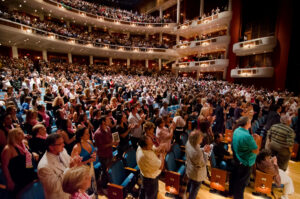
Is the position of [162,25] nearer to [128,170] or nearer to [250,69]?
[250,69]

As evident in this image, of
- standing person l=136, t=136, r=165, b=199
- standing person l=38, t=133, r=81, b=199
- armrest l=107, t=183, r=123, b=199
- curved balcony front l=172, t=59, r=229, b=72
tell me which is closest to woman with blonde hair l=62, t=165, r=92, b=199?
standing person l=38, t=133, r=81, b=199

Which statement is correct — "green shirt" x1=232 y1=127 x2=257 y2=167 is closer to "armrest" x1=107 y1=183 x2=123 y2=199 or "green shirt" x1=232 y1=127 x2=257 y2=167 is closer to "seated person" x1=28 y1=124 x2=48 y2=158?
"armrest" x1=107 y1=183 x2=123 y2=199

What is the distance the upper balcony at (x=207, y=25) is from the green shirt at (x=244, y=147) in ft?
55.4

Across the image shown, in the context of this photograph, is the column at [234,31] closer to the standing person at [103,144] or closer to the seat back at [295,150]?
the seat back at [295,150]

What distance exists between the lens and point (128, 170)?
285 cm

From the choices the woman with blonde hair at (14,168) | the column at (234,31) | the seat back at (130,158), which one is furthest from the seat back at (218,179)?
the column at (234,31)

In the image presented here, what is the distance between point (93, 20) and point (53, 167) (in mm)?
22903

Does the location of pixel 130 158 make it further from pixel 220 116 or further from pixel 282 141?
pixel 220 116

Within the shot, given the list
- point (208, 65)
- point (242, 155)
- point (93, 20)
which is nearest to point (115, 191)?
point (242, 155)

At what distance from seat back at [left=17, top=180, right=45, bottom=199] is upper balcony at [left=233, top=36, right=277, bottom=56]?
15.3 meters

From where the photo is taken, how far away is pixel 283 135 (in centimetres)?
308

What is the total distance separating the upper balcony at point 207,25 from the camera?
52.4 ft

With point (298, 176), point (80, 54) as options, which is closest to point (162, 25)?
point (80, 54)

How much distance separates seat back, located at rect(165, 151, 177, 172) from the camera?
2926 mm
